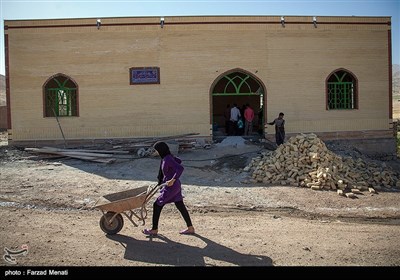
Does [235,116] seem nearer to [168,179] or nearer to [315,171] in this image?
[315,171]

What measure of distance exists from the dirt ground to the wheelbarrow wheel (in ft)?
0.30

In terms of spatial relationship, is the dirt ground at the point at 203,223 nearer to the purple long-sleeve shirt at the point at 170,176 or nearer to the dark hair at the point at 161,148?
the purple long-sleeve shirt at the point at 170,176

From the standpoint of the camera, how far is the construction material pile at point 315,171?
909cm

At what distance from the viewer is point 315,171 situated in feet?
31.1

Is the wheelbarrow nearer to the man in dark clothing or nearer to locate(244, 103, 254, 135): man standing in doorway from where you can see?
the man in dark clothing

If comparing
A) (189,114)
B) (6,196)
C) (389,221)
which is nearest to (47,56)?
(189,114)

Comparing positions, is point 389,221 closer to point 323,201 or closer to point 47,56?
point 323,201

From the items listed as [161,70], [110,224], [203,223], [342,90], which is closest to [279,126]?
[342,90]

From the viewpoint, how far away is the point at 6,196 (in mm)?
8078

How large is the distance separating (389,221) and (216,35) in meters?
9.86

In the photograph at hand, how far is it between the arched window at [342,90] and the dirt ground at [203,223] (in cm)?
677

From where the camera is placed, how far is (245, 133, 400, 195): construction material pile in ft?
29.8

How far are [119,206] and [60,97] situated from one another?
10503 mm

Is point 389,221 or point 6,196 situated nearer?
point 389,221
